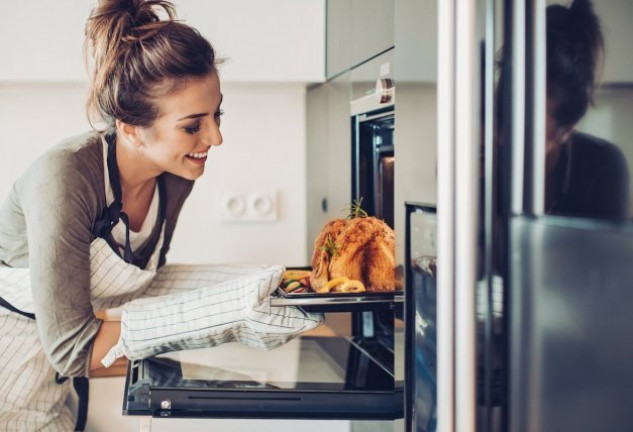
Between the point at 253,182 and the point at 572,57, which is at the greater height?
the point at 572,57

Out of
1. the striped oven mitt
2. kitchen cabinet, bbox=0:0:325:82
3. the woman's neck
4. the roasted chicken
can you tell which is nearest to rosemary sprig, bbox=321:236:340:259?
the roasted chicken

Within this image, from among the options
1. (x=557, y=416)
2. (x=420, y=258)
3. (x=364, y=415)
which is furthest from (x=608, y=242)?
(x=364, y=415)

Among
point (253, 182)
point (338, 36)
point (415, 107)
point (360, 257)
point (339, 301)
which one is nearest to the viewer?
point (415, 107)

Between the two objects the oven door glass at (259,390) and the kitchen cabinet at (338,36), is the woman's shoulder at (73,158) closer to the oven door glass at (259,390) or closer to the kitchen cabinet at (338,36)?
the oven door glass at (259,390)

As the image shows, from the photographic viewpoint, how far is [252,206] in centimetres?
201

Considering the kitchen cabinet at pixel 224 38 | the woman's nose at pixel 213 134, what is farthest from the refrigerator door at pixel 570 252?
the kitchen cabinet at pixel 224 38

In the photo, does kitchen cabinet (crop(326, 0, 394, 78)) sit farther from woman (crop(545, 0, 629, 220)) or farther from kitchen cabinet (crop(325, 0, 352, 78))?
woman (crop(545, 0, 629, 220))

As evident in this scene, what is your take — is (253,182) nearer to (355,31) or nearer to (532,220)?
(355,31)

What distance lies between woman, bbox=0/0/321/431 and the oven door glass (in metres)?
0.05

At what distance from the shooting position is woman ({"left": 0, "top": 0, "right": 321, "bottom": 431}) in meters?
1.08

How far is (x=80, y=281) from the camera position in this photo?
3.91 ft

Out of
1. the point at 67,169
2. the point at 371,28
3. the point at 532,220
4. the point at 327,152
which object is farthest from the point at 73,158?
the point at 532,220

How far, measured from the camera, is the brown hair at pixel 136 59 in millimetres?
1251

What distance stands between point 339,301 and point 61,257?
398 mm
